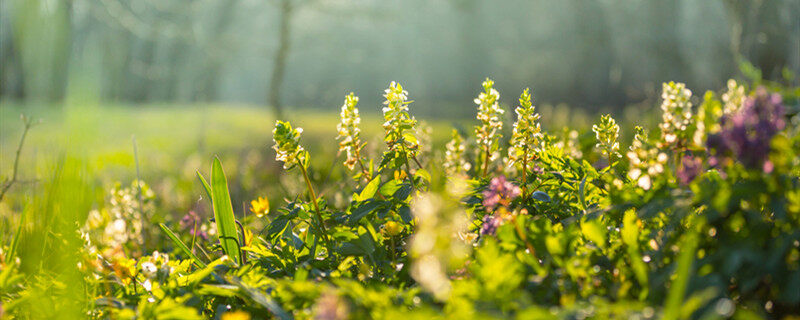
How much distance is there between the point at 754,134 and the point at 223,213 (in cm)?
120

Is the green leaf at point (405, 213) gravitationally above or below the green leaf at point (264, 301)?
above

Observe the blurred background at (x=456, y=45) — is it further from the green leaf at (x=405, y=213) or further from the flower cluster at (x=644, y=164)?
the flower cluster at (x=644, y=164)

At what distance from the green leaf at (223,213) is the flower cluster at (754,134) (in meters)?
1.13

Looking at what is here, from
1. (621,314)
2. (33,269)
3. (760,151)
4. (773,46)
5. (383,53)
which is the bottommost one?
(33,269)

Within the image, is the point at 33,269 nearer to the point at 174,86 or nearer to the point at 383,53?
the point at 383,53

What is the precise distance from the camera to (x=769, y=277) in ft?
2.79

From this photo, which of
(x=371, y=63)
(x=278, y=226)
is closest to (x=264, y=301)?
(x=278, y=226)

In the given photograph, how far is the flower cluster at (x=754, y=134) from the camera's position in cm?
77

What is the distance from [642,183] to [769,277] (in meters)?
0.23

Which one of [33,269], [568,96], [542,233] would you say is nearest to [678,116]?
[542,233]

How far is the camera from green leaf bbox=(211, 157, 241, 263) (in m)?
1.43

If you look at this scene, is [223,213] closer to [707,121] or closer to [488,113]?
[488,113]

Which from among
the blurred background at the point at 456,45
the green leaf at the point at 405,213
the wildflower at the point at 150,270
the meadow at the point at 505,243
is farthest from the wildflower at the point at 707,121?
the blurred background at the point at 456,45

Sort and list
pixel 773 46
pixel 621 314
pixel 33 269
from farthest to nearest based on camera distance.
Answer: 1. pixel 773 46
2. pixel 33 269
3. pixel 621 314
